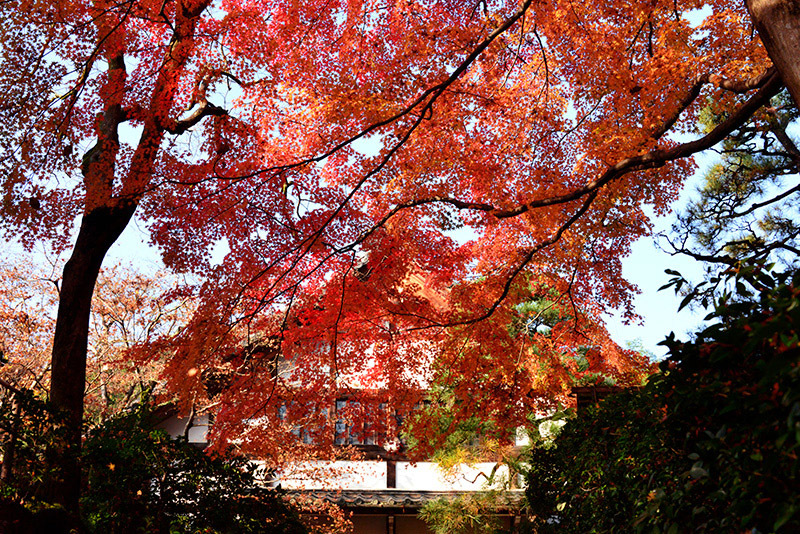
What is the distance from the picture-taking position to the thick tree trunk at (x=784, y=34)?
130 inches

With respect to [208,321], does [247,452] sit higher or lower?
lower

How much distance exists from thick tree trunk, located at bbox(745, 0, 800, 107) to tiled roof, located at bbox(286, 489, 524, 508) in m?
10.2

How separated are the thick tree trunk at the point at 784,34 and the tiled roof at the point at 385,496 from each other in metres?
10.2

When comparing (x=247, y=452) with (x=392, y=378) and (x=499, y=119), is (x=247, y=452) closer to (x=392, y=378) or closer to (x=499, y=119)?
(x=392, y=378)

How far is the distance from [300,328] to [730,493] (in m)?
7.26

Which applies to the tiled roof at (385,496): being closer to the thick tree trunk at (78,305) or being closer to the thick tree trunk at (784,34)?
the thick tree trunk at (78,305)

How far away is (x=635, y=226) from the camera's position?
10.2 metres

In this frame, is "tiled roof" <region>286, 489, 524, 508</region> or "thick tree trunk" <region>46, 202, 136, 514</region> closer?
"thick tree trunk" <region>46, 202, 136, 514</region>

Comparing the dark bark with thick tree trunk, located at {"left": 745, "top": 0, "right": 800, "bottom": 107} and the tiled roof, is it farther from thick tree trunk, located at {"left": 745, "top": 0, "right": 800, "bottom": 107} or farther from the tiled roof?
the tiled roof

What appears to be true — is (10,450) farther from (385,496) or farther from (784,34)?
(385,496)

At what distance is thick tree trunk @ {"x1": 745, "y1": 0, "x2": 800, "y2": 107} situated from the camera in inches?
130

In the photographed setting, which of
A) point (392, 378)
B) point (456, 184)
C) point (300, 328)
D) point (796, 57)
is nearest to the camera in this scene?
point (796, 57)

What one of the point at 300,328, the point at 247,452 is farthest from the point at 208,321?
the point at 247,452

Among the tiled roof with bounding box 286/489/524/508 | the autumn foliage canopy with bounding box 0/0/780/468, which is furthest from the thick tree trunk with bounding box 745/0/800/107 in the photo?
the tiled roof with bounding box 286/489/524/508
